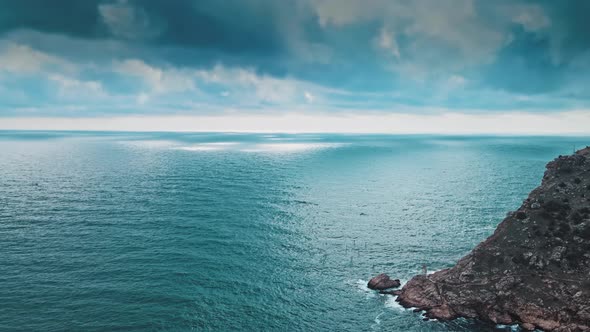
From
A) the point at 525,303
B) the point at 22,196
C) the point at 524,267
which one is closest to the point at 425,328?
the point at 525,303

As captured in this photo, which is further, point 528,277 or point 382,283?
point 382,283

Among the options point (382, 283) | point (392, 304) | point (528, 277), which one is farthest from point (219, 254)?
point (528, 277)

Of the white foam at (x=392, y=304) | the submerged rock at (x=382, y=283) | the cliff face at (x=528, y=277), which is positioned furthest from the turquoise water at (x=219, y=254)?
the cliff face at (x=528, y=277)

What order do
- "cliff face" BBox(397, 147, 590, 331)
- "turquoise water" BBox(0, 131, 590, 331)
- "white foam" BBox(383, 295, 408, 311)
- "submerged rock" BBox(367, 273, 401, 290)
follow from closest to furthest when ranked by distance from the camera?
1. "cliff face" BBox(397, 147, 590, 331)
2. "turquoise water" BBox(0, 131, 590, 331)
3. "white foam" BBox(383, 295, 408, 311)
4. "submerged rock" BBox(367, 273, 401, 290)

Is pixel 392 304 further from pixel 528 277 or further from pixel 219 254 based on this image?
pixel 219 254

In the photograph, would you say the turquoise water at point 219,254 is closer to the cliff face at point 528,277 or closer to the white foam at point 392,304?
the white foam at point 392,304

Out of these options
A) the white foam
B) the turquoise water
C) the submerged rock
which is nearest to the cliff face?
the white foam

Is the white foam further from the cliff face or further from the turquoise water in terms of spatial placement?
the cliff face
